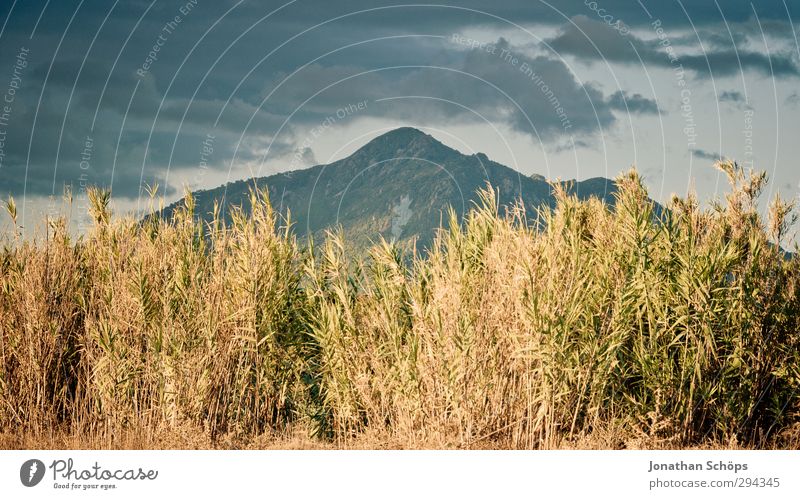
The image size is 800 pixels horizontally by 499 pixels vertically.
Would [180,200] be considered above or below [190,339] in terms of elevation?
above

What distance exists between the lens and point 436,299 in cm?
1076

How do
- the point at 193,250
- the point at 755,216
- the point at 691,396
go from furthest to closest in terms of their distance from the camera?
the point at 755,216 < the point at 193,250 < the point at 691,396

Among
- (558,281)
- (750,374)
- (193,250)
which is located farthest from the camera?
(193,250)

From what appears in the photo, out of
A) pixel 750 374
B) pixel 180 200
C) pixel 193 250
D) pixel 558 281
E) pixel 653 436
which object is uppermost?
pixel 180 200

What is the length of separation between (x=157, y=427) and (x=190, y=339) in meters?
1.43

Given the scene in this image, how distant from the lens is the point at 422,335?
36.6 feet

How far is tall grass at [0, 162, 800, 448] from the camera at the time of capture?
10703mm

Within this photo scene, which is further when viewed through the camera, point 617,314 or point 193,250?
point 193,250

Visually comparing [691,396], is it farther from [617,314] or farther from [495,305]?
[495,305]

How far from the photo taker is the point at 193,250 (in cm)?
1318

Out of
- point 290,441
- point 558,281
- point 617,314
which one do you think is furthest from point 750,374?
point 290,441

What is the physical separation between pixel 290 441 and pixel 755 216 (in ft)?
31.6

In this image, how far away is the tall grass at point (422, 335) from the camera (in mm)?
10703

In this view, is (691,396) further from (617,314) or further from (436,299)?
(436,299)
